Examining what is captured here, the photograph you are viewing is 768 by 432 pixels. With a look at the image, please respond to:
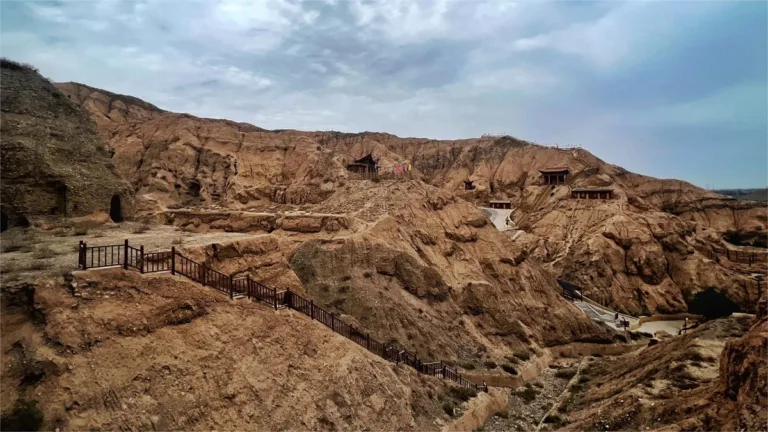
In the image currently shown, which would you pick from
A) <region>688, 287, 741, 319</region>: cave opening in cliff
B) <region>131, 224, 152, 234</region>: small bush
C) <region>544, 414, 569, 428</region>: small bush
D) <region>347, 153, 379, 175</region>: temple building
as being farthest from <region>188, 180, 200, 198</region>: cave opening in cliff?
<region>688, 287, 741, 319</region>: cave opening in cliff

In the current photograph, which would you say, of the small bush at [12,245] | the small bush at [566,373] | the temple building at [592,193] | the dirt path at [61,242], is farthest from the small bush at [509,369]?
the temple building at [592,193]

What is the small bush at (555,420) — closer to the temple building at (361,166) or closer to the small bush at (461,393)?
the small bush at (461,393)

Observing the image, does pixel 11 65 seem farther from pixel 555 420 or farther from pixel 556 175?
pixel 556 175

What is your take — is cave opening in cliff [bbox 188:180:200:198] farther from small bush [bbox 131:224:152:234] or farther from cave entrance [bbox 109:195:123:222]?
small bush [bbox 131:224:152:234]

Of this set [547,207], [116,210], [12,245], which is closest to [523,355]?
[116,210]

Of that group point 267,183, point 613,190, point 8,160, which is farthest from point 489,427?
point 613,190
